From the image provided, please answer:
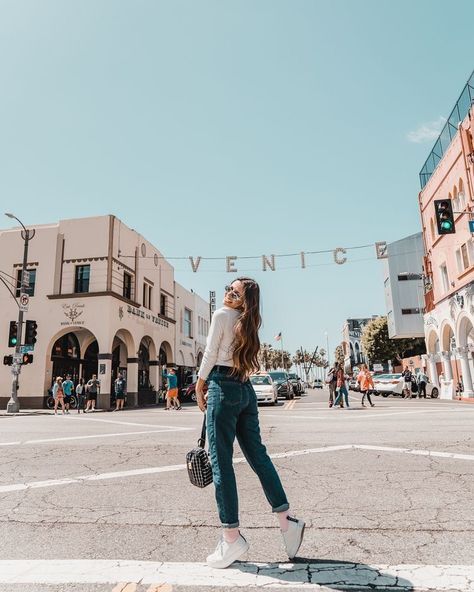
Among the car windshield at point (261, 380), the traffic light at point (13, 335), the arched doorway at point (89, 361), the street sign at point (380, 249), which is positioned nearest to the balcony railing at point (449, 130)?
the street sign at point (380, 249)

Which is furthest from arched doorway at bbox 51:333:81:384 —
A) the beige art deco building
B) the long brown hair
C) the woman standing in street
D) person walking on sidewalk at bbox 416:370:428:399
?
the long brown hair

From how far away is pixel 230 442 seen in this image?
3014 millimetres

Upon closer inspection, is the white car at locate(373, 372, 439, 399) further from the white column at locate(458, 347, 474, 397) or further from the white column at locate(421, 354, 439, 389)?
the white column at locate(458, 347, 474, 397)

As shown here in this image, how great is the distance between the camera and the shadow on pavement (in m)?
2.52

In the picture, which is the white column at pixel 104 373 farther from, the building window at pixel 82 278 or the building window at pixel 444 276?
the building window at pixel 444 276

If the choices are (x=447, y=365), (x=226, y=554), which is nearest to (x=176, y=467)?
(x=226, y=554)

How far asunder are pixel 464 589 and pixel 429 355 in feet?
99.1

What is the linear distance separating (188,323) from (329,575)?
3934cm

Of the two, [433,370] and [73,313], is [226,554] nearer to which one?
[73,313]

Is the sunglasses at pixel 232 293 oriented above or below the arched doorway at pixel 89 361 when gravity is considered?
below

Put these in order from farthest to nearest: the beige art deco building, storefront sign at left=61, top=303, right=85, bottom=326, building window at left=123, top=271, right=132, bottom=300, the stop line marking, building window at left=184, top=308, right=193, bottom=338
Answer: building window at left=184, top=308, right=193, bottom=338
building window at left=123, top=271, right=132, bottom=300
storefront sign at left=61, top=303, right=85, bottom=326
the beige art deco building
the stop line marking

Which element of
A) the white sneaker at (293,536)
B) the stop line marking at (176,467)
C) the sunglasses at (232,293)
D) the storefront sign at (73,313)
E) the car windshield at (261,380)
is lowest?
the stop line marking at (176,467)

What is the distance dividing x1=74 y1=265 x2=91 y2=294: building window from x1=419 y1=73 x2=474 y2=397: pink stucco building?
65.9 ft

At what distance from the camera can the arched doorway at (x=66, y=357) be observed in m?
27.1
